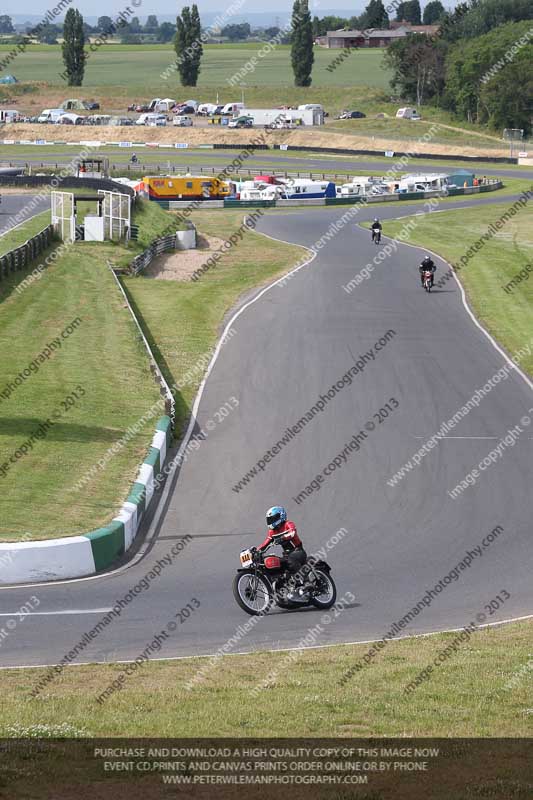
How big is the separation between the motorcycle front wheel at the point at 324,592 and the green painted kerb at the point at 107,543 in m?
3.47

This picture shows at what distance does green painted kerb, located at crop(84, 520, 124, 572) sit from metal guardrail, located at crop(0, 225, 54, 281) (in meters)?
26.6

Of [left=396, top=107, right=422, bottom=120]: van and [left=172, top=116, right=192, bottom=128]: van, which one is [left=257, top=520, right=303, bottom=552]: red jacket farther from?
[left=396, top=107, right=422, bottom=120]: van

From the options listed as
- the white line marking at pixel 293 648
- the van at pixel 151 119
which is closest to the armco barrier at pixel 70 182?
the white line marking at pixel 293 648

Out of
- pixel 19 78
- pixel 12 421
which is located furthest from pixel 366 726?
pixel 19 78

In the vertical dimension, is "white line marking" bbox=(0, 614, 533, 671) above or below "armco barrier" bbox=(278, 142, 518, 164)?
below

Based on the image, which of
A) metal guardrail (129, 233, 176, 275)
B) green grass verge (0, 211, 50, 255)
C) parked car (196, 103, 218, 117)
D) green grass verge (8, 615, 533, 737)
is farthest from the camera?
parked car (196, 103, 218, 117)

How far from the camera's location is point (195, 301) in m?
44.4

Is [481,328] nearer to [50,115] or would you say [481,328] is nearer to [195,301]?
[195,301]

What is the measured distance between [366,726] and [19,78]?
190457mm

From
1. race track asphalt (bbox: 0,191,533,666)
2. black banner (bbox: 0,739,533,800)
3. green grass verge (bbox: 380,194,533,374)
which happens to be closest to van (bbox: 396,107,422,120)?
green grass verge (bbox: 380,194,533,374)

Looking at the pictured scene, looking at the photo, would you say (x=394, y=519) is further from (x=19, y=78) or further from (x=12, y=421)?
(x=19, y=78)

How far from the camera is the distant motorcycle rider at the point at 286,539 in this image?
15703 mm

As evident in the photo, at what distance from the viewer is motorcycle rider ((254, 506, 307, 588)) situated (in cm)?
1570

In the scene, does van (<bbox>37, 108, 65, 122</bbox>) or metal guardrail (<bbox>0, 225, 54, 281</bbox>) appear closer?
metal guardrail (<bbox>0, 225, 54, 281</bbox>)
